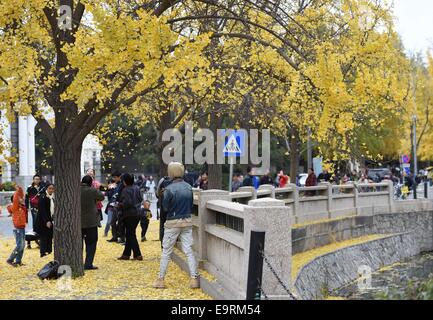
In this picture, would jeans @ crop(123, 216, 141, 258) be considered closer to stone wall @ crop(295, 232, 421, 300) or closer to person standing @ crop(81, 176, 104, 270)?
person standing @ crop(81, 176, 104, 270)

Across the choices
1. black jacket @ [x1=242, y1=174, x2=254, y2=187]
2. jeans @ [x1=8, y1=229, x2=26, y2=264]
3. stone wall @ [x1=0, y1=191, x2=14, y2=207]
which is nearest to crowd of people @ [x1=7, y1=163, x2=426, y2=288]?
jeans @ [x1=8, y1=229, x2=26, y2=264]

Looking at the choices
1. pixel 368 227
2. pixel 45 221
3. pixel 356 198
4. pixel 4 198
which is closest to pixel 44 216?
pixel 45 221

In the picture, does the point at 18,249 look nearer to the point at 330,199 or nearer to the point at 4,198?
the point at 330,199

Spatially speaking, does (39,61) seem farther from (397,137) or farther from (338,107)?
(397,137)

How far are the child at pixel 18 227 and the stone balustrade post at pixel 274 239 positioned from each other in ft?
24.6

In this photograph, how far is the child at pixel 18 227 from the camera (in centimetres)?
1482

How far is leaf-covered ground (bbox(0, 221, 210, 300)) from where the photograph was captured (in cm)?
1076

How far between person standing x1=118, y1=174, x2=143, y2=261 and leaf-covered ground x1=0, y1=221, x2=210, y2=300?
281mm

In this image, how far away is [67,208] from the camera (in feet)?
42.1

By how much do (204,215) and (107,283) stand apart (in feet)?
6.06

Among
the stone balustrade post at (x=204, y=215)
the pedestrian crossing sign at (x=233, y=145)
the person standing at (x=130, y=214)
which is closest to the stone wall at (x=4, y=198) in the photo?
the pedestrian crossing sign at (x=233, y=145)

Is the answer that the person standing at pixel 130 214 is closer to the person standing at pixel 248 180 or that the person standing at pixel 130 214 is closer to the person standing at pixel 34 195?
the person standing at pixel 34 195

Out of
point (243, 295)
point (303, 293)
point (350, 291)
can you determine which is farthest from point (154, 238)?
point (243, 295)

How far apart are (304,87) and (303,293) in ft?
11.8
